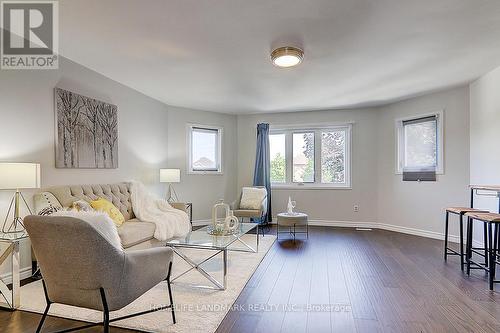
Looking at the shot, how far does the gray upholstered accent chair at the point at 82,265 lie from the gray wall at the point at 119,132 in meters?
1.57

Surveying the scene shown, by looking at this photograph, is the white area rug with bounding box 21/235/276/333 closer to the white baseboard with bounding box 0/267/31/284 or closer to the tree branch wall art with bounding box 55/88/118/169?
the white baseboard with bounding box 0/267/31/284

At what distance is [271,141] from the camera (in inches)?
249

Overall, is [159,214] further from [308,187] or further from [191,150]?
[308,187]

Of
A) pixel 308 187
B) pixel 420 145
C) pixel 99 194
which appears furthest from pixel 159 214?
pixel 420 145

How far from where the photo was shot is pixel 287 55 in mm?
2924

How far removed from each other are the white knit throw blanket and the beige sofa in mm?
93

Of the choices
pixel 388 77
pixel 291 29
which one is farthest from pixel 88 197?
pixel 388 77

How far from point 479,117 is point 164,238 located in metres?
4.75

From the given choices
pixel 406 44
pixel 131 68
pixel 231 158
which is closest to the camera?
pixel 406 44

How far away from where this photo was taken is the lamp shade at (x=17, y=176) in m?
2.35

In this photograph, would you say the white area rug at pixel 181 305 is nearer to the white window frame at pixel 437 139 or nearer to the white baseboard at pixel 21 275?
the white baseboard at pixel 21 275

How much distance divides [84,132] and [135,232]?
5.09 ft

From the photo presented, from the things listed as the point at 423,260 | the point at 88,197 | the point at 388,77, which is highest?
the point at 388,77

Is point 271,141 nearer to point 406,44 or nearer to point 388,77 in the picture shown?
point 388,77
